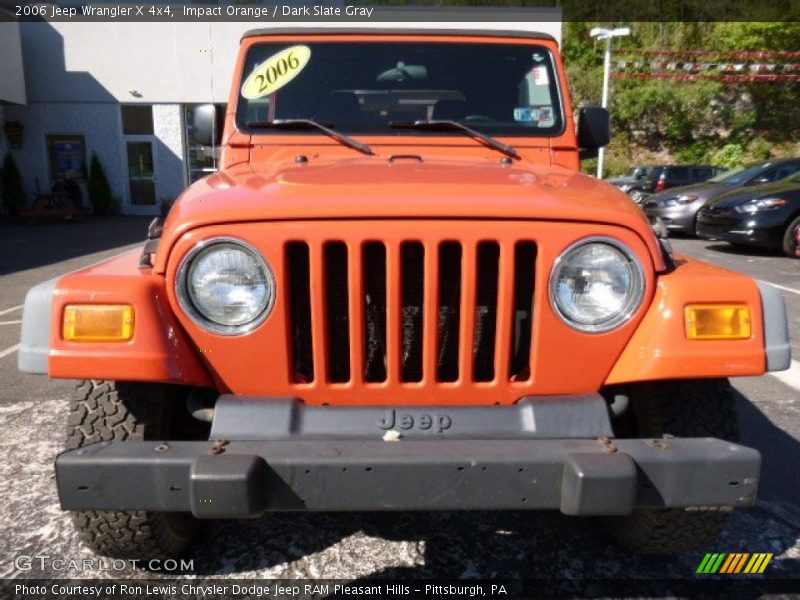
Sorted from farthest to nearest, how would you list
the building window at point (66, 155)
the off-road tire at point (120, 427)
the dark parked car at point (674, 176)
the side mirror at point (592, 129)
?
the building window at point (66, 155) → the dark parked car at point (674, 176) → the side mirror at point (592, 129) → the off-road tire at point (120, 427)

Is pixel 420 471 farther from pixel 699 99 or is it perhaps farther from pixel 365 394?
pixel 699 99

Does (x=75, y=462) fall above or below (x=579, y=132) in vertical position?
below

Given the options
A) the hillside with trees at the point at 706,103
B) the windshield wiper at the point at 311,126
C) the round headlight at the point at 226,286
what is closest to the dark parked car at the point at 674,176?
the hillside with trees at the point at 706,103

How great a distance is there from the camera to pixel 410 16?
50.3 ft

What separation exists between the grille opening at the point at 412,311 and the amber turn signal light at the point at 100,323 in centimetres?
76

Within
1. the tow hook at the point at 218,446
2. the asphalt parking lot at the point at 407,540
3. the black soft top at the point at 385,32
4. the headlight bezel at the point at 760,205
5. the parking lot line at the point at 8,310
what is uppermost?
the black soft top at the point at 385,32

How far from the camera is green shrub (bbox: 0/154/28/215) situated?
60.1 feet

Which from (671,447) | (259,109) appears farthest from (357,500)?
(259,109)

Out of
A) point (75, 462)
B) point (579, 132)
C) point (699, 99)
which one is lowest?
point (75, 462)

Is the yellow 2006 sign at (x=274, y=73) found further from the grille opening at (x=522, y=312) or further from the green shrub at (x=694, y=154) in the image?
the green shrub at (x=694, y=154)

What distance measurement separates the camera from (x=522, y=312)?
194cm

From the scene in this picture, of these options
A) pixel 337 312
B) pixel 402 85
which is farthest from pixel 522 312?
pixel 402 85

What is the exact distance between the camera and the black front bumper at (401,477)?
5.32ft

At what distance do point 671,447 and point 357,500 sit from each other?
82 centimetres
